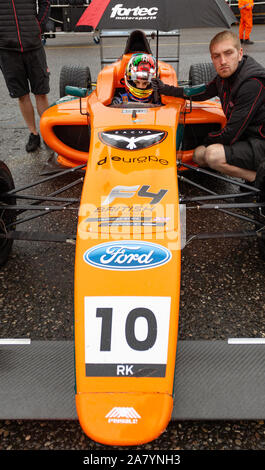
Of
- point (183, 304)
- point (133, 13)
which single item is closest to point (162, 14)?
point (133, 13)

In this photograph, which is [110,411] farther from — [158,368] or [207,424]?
[207,424]

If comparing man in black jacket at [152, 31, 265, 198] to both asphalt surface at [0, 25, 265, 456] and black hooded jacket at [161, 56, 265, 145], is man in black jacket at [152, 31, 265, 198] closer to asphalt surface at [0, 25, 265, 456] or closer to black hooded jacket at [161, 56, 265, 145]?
black hooded jacket at [161, 56, 265, 145]

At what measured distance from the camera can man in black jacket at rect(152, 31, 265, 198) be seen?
8.91 feet

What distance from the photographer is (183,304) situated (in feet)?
7.51

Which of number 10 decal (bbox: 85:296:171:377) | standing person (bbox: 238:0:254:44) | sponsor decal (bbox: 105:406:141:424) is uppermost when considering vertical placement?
standing person (bbox: 238:0:254:44)

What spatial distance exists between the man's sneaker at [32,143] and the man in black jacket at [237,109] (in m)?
1.95

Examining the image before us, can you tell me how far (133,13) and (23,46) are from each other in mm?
1872

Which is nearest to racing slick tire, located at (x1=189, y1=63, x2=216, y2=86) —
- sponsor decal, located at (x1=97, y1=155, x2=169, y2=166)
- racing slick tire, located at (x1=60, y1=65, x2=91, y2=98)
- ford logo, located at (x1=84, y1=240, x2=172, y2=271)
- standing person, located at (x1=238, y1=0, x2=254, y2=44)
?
racing slick tire, located at (x1=60, y1=65, x2=91, y2=98)

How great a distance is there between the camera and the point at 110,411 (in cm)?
136

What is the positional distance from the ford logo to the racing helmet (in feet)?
5.35

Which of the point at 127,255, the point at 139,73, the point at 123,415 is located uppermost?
the point at 139,73

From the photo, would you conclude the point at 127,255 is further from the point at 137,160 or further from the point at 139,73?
the point at 139,73

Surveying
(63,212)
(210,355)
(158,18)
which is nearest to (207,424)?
(210,355)

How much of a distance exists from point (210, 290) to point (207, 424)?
90 centimetres
